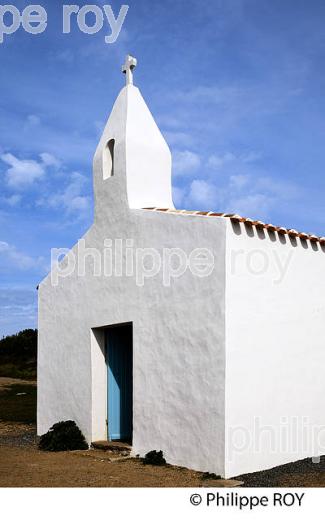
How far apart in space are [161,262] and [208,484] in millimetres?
3796

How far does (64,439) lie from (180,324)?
402 cm

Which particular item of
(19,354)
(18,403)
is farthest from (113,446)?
(19,354)

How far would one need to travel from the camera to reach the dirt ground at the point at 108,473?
8.42m

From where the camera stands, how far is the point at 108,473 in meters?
9.20

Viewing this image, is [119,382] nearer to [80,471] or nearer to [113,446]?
[113,446]

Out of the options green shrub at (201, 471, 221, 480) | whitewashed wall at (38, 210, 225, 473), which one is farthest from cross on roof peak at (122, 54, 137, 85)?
green shrub at (201, 471, 221, 480)

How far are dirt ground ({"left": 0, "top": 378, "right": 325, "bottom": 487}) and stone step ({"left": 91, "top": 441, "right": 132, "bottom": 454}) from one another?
0.13 meters

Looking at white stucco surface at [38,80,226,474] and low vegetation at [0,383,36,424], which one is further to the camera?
low vegetation at [0,383,36,424]

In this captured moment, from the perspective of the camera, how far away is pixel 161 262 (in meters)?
10.4

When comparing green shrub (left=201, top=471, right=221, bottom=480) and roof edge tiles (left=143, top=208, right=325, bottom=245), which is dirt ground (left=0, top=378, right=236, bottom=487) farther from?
roof edge tiles (left=143, top=208, right=325, bottom=245)

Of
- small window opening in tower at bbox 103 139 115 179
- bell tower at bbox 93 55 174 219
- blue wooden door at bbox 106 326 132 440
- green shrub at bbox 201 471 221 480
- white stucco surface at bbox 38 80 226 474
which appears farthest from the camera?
small window opening in tower at bbox 103 139 115 179

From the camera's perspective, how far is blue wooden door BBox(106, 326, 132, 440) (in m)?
12.1
